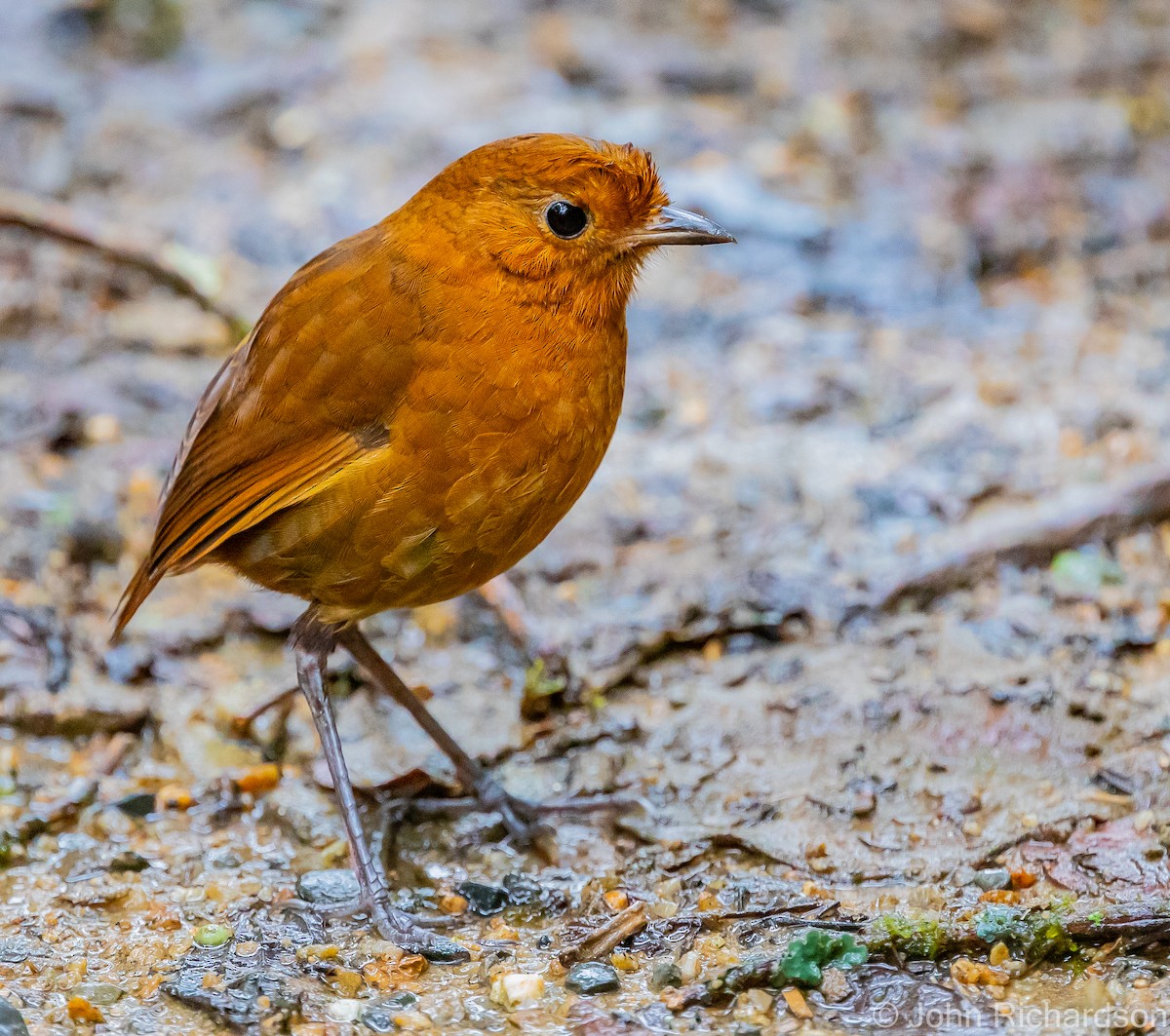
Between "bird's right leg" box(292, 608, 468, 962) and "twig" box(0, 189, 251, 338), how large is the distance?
2261 mm

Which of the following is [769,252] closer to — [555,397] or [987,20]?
[987,20]

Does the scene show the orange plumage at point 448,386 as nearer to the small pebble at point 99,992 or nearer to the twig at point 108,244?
the small pebble at point 99,992

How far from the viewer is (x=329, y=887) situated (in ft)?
11.4

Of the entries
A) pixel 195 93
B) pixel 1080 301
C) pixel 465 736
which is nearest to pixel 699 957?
pixel 465 736

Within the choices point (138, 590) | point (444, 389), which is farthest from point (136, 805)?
point (444, 389)

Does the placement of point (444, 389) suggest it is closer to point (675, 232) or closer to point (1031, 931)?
point (675, 232)

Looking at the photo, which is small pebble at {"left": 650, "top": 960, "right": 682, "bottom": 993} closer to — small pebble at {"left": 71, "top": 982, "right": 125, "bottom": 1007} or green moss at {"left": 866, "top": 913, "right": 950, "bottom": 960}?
green moss at {"left": 866, "top": 913, "right": 950, "bottom": 960}

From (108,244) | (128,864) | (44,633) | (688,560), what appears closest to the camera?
(128,864)

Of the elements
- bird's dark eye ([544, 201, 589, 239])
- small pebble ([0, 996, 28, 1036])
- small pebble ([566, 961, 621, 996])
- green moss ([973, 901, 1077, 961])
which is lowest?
green moss ([973, 901, 1077, 961])

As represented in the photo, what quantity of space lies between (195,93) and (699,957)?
5.46 m

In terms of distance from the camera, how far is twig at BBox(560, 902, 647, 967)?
3.17 metres

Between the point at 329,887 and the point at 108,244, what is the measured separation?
314cm

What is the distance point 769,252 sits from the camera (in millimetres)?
6211

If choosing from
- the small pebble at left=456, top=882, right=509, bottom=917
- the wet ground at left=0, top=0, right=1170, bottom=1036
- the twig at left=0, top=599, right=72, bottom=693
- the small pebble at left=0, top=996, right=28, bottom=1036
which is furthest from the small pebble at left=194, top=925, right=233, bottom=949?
the twig at left=0, top=599, right=72, bottom=693
